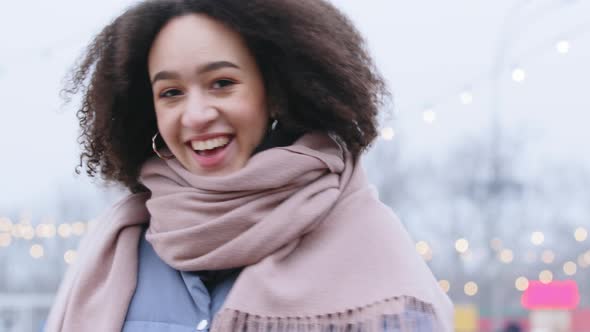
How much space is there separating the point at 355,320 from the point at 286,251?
0.73 feet

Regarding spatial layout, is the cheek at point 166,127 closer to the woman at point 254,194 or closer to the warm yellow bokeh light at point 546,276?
the woman at point 254,194

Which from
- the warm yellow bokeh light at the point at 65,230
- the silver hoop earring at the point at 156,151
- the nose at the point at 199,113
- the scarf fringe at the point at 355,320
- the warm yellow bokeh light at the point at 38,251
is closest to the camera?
the scarf fringe at the point at 355,320

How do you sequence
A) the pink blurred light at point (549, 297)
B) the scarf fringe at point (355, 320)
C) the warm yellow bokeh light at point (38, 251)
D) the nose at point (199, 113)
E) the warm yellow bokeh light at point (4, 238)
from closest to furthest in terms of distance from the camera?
the scarf fringe at point (355, 320)
the nose at point (199, 113)
the warm yellow bokeh light at point (4, 238)
the warm yellow bokeh light at point (38, 251)
the pink blurred light at point (549, 297)

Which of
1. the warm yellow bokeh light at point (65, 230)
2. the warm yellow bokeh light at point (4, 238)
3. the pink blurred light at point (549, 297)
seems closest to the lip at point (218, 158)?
the warm yellow bokeh light at point (65, 230)

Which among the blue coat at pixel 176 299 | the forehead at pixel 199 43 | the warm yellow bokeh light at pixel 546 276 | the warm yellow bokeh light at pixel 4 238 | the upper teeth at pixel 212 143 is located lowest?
the warm yellow bokeh light at pixel 546 276

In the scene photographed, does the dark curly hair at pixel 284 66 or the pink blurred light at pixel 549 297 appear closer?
the dark curly hair at pixel 284 66

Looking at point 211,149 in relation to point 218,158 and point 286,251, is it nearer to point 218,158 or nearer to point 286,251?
point 218,158

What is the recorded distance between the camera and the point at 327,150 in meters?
2.55

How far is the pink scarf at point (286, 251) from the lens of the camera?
238 cm

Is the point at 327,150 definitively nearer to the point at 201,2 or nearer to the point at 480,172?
the point at 201,2

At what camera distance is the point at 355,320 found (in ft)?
7.73

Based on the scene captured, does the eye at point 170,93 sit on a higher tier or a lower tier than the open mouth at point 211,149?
higher

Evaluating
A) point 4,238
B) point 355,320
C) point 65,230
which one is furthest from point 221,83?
point 4,238

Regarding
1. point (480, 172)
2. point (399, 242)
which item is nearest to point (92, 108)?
point (399, 242)
